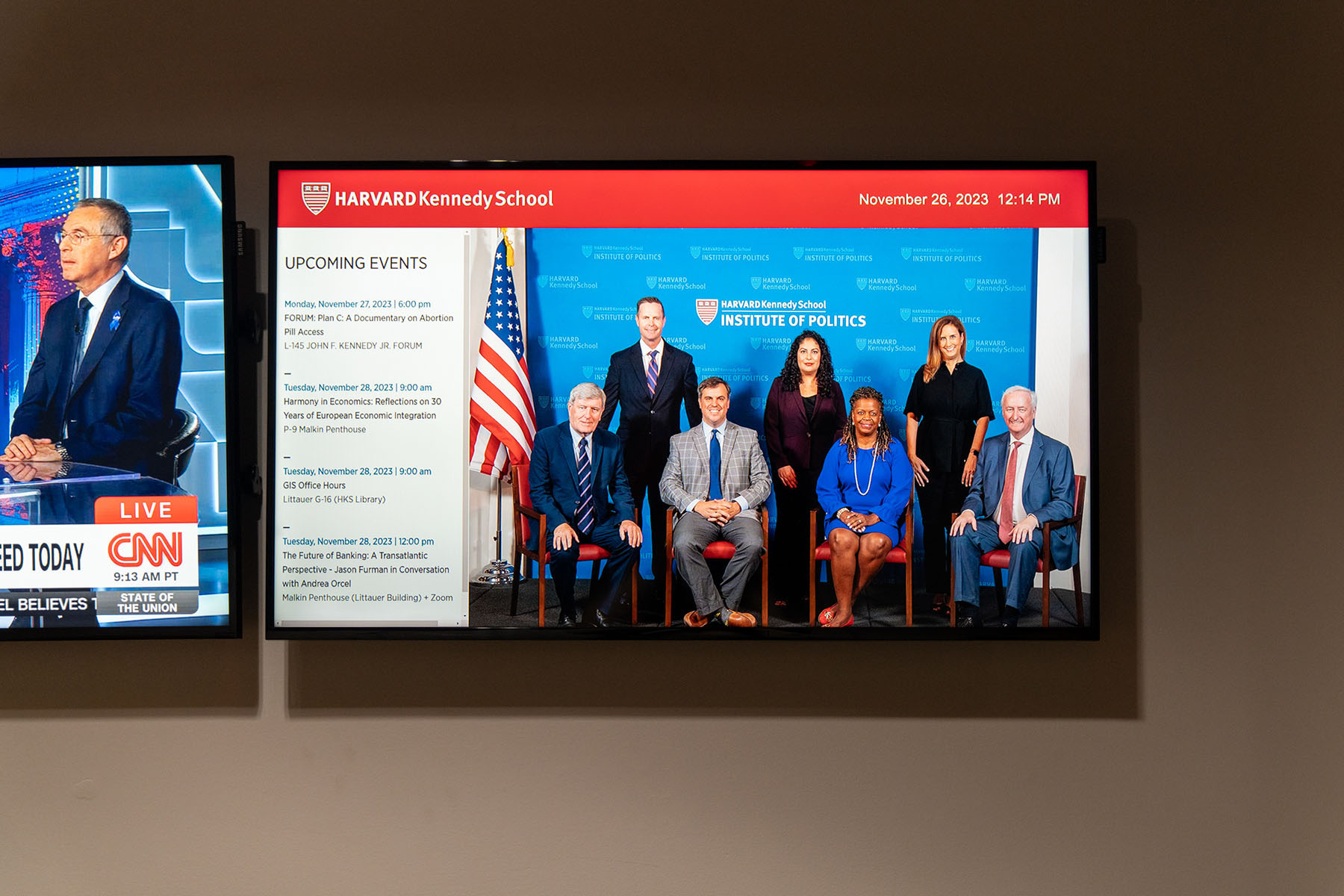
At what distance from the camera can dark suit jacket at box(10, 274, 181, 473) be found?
78.4 inches

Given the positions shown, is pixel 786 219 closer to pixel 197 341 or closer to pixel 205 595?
pixel 197 341

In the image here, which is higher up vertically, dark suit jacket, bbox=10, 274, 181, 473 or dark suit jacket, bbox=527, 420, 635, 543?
dark suit jacket, bbox=10, 274, 181, 473

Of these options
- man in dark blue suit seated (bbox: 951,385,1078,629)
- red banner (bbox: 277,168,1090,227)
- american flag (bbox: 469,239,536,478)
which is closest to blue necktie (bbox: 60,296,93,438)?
red banner (bbox: 277,168,1090,227)

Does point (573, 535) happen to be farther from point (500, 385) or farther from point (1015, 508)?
point (1015, 508)

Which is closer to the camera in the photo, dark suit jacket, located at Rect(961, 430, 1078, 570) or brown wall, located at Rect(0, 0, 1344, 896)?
dark suit jacket, located at Rect(961, 430, 1078, 570)

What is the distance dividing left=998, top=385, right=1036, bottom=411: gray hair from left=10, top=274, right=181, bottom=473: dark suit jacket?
1940mm

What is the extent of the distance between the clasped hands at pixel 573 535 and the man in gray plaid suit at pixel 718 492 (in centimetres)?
10

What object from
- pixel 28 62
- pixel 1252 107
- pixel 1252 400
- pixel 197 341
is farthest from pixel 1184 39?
pixel 28 62

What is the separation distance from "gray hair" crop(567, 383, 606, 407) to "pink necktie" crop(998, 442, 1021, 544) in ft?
3.15

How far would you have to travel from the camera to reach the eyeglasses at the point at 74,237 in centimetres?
200

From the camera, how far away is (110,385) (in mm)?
1991

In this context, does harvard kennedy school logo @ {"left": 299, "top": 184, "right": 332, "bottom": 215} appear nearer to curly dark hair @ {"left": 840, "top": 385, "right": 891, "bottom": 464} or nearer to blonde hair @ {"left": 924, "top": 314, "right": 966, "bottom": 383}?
curly dark hair @ {"left": 840, "top": 385, "right": 891, "bottom": 464}

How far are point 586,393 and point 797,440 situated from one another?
51 cm

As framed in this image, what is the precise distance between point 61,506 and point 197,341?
→ 1.64ft
